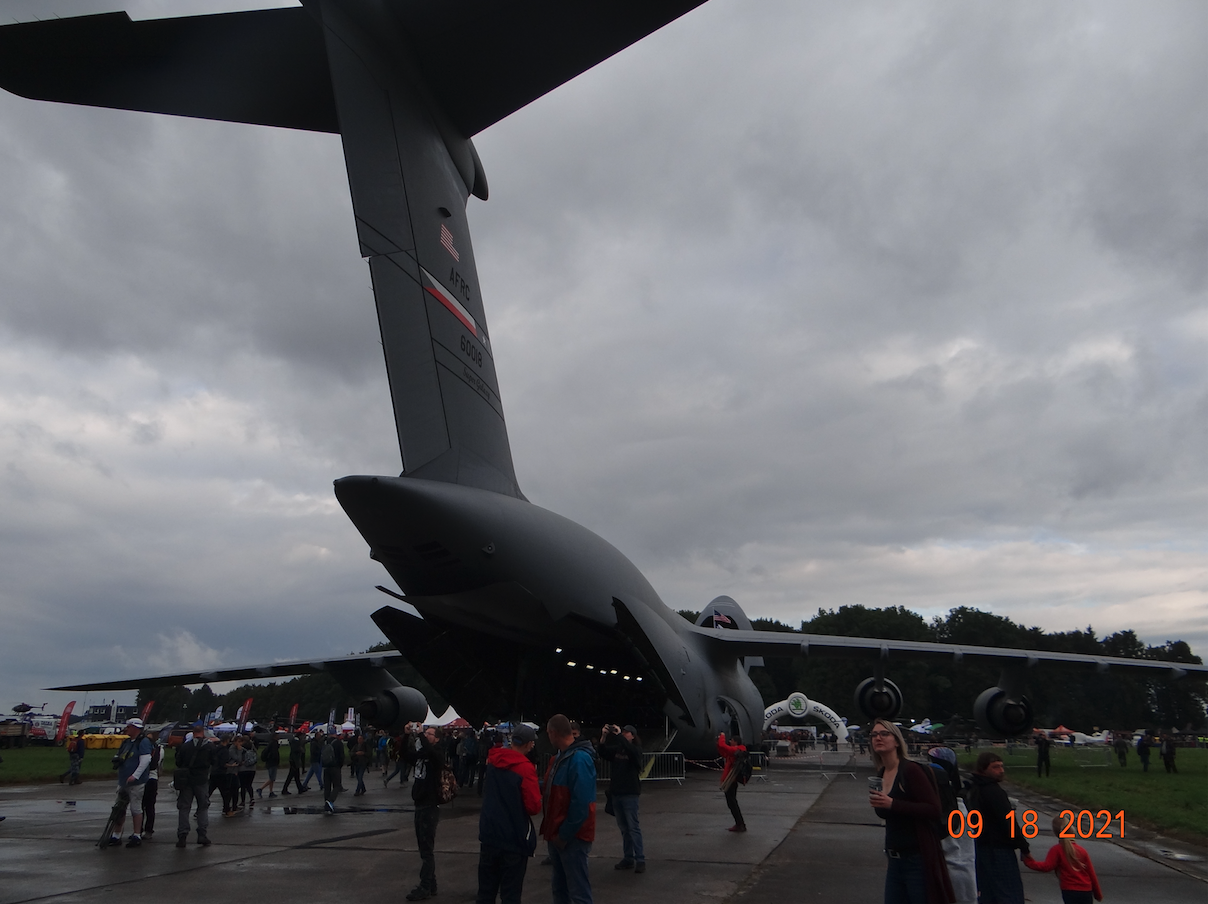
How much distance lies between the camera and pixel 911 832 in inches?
139

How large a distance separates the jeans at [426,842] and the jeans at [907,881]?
3483mm

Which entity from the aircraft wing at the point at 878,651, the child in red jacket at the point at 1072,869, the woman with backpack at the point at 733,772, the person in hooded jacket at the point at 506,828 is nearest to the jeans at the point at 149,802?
the woman with backpack at the point at 733,772

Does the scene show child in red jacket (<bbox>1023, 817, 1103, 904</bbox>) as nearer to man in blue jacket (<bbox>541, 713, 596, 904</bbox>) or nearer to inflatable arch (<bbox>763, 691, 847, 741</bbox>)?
man in blue jacket (<bbox>541, 713, 596, 904</bbox>)

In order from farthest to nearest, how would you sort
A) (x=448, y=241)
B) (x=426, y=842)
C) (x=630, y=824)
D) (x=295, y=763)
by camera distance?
(x=295, y=763) < (x=448, y=241) < (x=630, y=824) < (x=426, y=842)

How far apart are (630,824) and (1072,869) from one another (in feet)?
12.0

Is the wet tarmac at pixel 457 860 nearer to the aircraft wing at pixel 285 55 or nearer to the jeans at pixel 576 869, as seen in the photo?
the jeans at pixel 576 869

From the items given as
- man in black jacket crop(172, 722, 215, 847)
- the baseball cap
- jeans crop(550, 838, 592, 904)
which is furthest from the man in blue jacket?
man in black jacket crop(172, 722, 215, 847)

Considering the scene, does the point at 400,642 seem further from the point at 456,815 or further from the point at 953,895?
the point at 953,895

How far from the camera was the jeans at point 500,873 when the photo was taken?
14.2ft

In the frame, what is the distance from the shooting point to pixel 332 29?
30.4 ft

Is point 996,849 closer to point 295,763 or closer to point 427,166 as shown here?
point 427,166

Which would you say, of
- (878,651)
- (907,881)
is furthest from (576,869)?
(878,651)

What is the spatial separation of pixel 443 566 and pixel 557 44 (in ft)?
20.4

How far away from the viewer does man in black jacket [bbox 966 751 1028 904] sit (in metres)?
4.08
